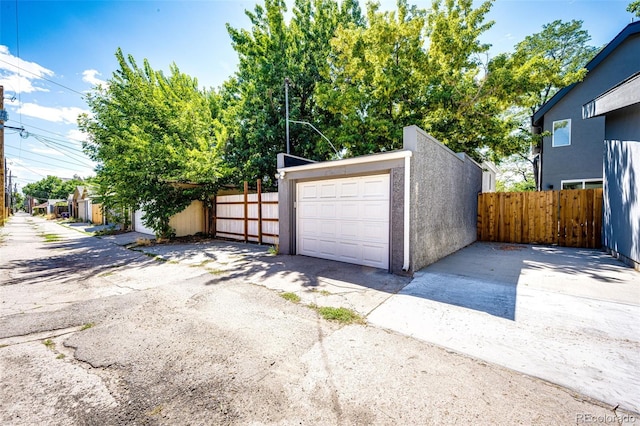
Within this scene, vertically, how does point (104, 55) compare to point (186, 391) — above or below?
above

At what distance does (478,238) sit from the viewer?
32.8 ft

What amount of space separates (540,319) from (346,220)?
385cm

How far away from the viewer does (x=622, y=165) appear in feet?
19.1

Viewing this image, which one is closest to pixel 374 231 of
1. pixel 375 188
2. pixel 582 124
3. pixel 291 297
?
pixel 375 188

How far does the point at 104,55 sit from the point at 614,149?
660 inches

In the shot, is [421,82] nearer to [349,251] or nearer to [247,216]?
[349,251]

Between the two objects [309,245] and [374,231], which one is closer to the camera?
[374,231]

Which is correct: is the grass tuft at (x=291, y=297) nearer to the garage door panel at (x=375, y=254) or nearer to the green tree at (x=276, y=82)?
the garage door panel at (x=375, y=254)

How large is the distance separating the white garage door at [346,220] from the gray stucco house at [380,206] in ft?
0.07

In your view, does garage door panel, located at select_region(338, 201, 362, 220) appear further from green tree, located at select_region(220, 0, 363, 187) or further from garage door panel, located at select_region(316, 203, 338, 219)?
green tree, located at select_region(220, 0, 363, 187)

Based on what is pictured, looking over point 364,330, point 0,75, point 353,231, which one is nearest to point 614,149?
point 353,231

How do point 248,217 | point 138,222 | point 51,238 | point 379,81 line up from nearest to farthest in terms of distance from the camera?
point 248,217
point 379,81
point 51,238
point 138,222

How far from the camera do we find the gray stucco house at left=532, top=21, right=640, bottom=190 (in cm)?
995

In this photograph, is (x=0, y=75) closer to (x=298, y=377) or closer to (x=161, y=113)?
(x=161, y=113)
